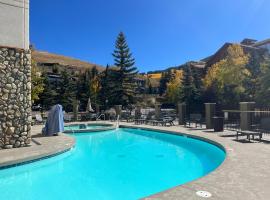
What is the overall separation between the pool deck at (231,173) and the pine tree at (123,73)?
2556cm

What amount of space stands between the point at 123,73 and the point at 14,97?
27.9 m

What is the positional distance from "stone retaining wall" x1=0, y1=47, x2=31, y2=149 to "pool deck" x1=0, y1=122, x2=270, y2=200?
595 mm

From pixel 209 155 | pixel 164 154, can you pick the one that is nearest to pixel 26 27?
pixel 164 154

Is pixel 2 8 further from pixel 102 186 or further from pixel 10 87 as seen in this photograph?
pixel 102 186

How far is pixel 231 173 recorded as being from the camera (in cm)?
626

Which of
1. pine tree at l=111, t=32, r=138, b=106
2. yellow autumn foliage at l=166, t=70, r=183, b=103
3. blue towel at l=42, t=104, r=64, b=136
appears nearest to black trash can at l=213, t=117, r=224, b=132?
blue towel at l=42, t=104, r=64, b=136

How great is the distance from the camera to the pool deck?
4.79 meters

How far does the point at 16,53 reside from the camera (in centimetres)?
1015

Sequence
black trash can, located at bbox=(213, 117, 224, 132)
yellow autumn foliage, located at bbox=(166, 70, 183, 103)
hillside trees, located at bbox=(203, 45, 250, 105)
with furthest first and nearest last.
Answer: yellow autumn foliage, located at bbox=(166, 70, 183, 103) → hillside trees, located at bbox=(203, 45, 250, 105) → black trash can, located at bbox=(213, 117, 224, 132)

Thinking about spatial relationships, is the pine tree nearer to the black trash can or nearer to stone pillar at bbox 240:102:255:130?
the black trash can

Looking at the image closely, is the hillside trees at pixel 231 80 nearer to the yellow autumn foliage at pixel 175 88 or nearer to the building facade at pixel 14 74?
the yellow autumn foliage at pixel 175 88

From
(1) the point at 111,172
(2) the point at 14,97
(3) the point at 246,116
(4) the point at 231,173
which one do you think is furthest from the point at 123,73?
(4) the point at 231,173

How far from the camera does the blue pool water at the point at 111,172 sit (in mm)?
6695

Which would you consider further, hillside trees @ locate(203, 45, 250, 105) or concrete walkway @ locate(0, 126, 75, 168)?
hillside trees @ locate(203, 45, 250, 105)
